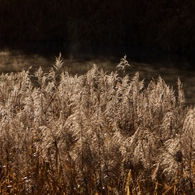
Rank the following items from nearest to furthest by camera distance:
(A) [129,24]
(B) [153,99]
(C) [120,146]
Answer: (C) [120,146]
(B) [153,99]
(A) [129,24]

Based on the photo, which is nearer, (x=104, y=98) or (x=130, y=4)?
(x=104, y=98)

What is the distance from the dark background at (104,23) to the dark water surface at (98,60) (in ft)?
3.02

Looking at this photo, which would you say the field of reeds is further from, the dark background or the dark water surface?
the dark background

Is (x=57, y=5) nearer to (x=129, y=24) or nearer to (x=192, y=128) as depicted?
(x=129, y=24)

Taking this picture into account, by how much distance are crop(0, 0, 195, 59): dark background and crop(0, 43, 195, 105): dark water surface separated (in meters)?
0.92

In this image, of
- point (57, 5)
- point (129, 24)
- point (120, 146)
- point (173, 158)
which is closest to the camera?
point (173, 158)

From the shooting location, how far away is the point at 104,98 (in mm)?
6391

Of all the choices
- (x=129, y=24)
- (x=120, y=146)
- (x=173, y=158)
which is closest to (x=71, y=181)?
(x=120, y=146)

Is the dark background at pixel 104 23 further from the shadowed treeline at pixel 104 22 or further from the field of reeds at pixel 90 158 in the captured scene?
the field of reeds at pixel 90 158

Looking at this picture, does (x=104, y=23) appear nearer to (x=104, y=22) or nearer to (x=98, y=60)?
(x=104, y=22)

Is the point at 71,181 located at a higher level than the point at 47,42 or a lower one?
lower

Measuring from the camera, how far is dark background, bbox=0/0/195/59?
71.1ft

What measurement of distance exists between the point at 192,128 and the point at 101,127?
66 cm

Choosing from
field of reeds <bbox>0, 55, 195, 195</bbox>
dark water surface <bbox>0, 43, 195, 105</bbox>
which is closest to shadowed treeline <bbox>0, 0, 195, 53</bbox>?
dark water surface <bbox>0, 43, 195, 105</bbox>
